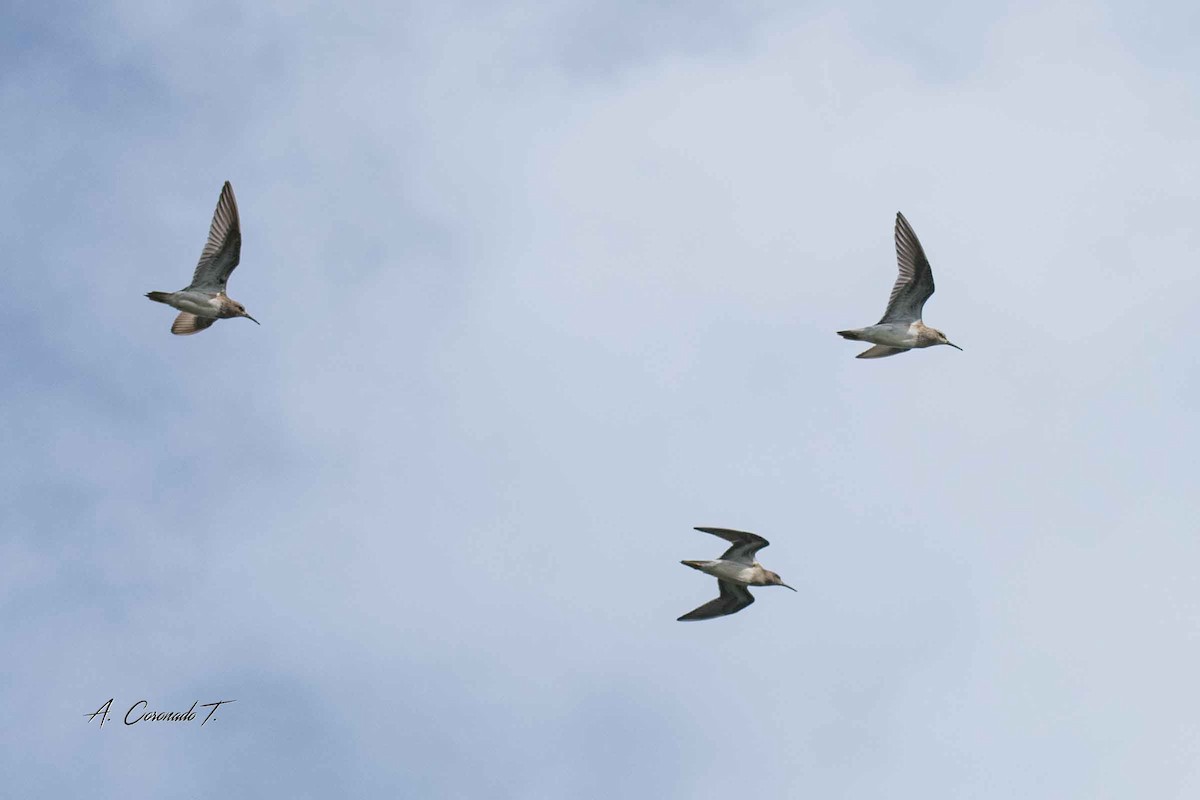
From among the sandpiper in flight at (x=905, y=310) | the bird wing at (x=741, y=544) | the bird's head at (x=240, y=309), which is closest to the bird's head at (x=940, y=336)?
the sandpiper in flight at (x=905, y=310)

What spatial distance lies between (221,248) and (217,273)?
71 cm

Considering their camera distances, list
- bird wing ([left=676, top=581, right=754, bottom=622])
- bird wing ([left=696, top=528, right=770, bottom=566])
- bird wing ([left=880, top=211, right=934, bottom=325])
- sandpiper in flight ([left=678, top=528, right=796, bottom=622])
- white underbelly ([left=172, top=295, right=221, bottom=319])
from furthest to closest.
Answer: bird wing ([left=880, top=211, right=934, bottom=325]) < white underbelly ([left=172, top=295, right=221, bottom=319]) < bird wing ([left=676, top=581, right=754, bottom=622]) < sandpiper in flight ([left=678, top=528, right=796, bottom=622]) < bird wing ([left=696, top=528, right=770, bottom=566])

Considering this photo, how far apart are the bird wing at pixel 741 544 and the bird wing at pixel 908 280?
25.0ft

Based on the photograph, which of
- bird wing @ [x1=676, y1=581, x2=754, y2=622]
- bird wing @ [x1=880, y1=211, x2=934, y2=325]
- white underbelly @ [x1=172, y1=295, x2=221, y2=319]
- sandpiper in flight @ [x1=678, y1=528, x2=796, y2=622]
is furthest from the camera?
bird wing @ [x1=880, y1=211, x2=934, y2=325]

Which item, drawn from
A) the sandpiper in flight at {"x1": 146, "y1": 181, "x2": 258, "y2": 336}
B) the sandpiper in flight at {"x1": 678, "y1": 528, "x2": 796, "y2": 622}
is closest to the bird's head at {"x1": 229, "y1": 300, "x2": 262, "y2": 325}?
the sandpiper in flight at {"x1": 146, "y1": 181, "x2": 258, "y2": 336}

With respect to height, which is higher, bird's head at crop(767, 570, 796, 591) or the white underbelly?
the white underbelly

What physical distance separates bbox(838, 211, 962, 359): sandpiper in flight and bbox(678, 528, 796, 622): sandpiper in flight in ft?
20.9

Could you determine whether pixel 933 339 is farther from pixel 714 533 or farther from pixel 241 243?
pixel 241 243

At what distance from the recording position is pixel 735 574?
32.3m

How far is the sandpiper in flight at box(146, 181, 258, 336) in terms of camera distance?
33.3 m

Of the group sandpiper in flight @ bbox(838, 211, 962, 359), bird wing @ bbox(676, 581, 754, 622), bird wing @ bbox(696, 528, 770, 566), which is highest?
sandpiper in flight @ bbox(838, 211, 962, 359)

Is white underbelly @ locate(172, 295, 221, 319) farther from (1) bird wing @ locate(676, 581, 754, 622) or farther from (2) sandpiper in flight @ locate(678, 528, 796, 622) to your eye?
(1) bird wing @ locate(676, 581, 754, 622)

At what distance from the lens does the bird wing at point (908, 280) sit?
35031 millimetres

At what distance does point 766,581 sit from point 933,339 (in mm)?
7776
